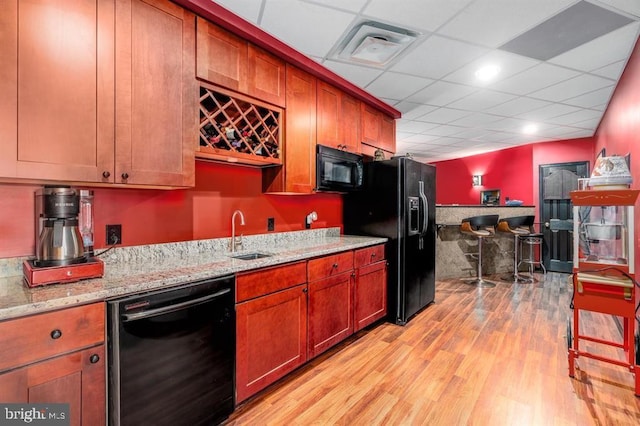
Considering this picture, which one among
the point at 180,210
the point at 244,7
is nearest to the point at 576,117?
the point at 244,7

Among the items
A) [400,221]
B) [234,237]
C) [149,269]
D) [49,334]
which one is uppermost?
[400,221]

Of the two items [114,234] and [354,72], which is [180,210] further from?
[354,72]

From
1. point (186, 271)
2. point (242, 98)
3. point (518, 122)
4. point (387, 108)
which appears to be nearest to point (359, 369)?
point (186, 271)

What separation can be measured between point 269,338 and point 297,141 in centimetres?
164

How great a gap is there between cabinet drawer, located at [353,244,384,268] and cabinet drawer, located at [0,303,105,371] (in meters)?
1.97

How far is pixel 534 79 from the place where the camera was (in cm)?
310

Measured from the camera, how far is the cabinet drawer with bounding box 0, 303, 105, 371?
106 centimetres

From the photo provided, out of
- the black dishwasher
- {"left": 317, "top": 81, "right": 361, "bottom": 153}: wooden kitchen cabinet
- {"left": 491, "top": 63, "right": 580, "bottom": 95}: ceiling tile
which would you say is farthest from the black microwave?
{"left": 491, "top": 63, "right": 580, "bottom": 95}: ceiling tile

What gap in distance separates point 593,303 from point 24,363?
3275 millimetres

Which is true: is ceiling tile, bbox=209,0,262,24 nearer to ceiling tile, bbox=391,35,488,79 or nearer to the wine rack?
the wine rack

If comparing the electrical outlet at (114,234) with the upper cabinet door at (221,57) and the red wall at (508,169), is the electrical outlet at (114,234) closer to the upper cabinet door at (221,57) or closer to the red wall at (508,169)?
the upper cabinet door at (221,57)

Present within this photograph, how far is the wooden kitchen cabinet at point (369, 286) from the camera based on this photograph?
9.16 ft

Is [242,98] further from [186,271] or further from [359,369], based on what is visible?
[359,369]

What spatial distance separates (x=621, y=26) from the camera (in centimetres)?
222
